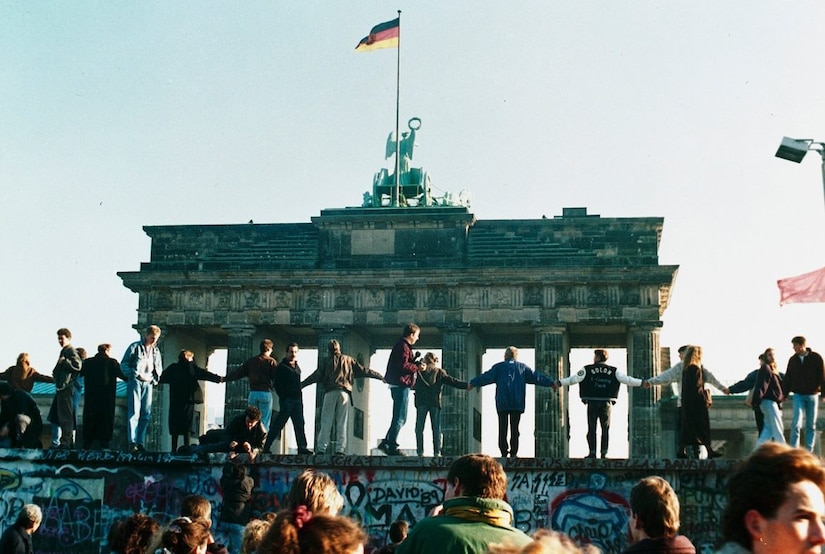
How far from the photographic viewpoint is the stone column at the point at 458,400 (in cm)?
4891

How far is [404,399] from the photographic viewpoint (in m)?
20.3

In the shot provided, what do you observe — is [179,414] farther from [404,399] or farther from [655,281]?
[655,281]

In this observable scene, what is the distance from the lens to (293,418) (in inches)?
792

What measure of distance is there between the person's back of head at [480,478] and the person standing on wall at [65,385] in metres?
14.5

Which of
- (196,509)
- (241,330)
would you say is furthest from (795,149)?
(241,330)

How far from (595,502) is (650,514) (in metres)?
11.9

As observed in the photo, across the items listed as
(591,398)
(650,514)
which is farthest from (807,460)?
(591,398)

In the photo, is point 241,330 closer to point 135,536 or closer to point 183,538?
point 135,536

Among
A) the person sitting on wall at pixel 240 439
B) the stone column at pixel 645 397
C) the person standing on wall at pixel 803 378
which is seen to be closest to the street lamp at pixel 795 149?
the person standing on wall at pixel 803 378

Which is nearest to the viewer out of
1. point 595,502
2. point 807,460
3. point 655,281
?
point 807,460

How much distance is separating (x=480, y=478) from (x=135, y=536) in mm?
2346

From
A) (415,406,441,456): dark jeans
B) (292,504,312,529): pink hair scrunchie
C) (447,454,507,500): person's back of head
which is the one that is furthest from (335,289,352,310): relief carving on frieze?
(292,504,312,529): pink hair scrunchie

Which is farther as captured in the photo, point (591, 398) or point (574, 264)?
point (574, 264)

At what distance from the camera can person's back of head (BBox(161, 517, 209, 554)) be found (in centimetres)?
740
